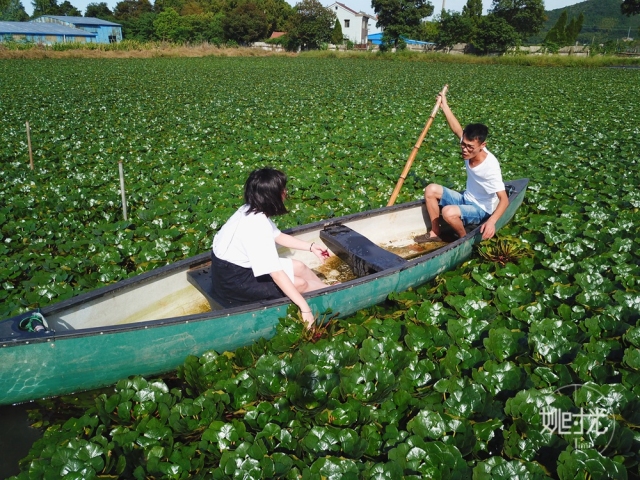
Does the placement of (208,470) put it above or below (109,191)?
below

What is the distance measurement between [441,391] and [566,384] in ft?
2.20

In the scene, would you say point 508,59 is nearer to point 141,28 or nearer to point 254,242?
point 254,242

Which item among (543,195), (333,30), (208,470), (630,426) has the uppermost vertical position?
(333,30)

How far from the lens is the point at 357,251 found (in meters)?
3.79

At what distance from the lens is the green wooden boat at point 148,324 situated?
239cm

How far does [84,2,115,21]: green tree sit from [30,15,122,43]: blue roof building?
9499 mm

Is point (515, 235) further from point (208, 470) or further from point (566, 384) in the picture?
point (208, 470)

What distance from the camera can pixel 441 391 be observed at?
7.77 feet

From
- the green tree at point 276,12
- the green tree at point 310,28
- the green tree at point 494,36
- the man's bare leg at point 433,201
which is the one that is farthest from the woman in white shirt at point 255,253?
the green tree at point 276,12

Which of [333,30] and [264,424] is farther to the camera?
[333,30]

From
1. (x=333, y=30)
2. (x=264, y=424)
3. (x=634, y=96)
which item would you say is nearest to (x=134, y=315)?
(x=264, y=424)

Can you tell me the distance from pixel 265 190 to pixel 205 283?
3.11 feet

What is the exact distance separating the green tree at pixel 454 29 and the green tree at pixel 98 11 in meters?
46.3

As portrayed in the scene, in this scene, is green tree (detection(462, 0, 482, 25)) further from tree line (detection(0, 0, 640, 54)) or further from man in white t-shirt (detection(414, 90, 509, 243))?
man in white t-shirt (detection(414, 90, 509, 243))
